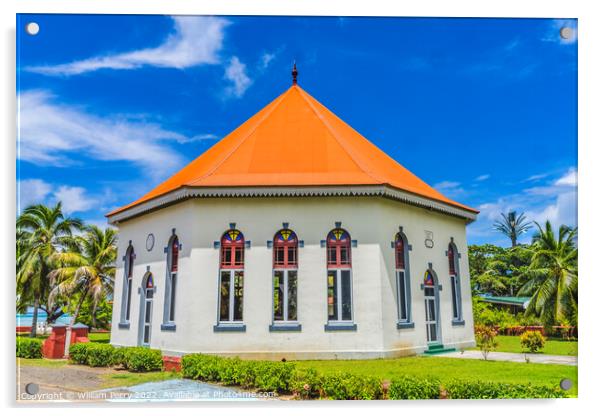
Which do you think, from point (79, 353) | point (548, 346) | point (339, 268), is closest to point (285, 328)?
point (339, 268)

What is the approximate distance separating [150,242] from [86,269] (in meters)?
7.09

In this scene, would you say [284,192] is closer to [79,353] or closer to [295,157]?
[295,157]

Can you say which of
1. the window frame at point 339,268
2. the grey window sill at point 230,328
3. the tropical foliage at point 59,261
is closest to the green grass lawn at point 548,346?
the window frame at point 339,268

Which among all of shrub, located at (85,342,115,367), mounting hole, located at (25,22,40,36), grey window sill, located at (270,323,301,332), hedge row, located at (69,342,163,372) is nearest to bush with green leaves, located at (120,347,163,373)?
hedge row, located at (69,342,163,372)

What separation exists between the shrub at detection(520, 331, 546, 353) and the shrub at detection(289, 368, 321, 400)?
694 cm

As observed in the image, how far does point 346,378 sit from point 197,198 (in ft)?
23.0

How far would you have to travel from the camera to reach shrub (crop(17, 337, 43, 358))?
9.76 m

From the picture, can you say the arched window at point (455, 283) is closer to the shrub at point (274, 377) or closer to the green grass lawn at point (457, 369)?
the green grass lawn at point (457, 369)

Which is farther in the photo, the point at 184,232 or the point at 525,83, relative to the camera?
the point at 184,232

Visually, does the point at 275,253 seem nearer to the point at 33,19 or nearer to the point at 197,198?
the point at 197,198

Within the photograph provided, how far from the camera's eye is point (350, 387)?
29.6 ft

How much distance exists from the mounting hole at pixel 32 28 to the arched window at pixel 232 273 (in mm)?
6745

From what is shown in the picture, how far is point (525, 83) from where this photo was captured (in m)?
11.0
